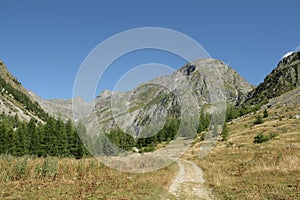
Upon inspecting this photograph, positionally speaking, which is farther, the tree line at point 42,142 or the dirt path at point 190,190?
the tree line at point 42,142

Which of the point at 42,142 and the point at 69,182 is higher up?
the point at 42,142

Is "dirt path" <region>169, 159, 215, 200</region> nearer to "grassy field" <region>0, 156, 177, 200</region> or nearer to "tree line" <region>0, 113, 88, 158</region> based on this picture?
"grassy field" <region>0, 156, 177, 200</region>

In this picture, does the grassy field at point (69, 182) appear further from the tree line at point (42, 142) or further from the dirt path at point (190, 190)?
the tree line at point (42, 142)

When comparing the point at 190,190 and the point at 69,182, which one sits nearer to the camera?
the point at 190,190

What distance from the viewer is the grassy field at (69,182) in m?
13.6

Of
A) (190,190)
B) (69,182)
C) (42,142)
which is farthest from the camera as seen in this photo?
(42,142)

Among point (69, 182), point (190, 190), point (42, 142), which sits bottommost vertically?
point (190, 190)

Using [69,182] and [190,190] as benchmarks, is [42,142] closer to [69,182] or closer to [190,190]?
[69,182]

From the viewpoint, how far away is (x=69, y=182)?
56.7 ft

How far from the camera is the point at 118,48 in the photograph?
19734mm

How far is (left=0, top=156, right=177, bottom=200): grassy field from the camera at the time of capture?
13578 mm

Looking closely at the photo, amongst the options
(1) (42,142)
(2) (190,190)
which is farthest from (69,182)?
(1) (42,142)

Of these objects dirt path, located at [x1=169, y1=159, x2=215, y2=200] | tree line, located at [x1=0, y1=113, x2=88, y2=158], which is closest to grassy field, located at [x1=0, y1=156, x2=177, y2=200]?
dirt path, located at [x1=169, y1=159, x2=215, y2=200]

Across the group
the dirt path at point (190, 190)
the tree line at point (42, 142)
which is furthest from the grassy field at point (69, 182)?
the tree line at point (42, 142)
